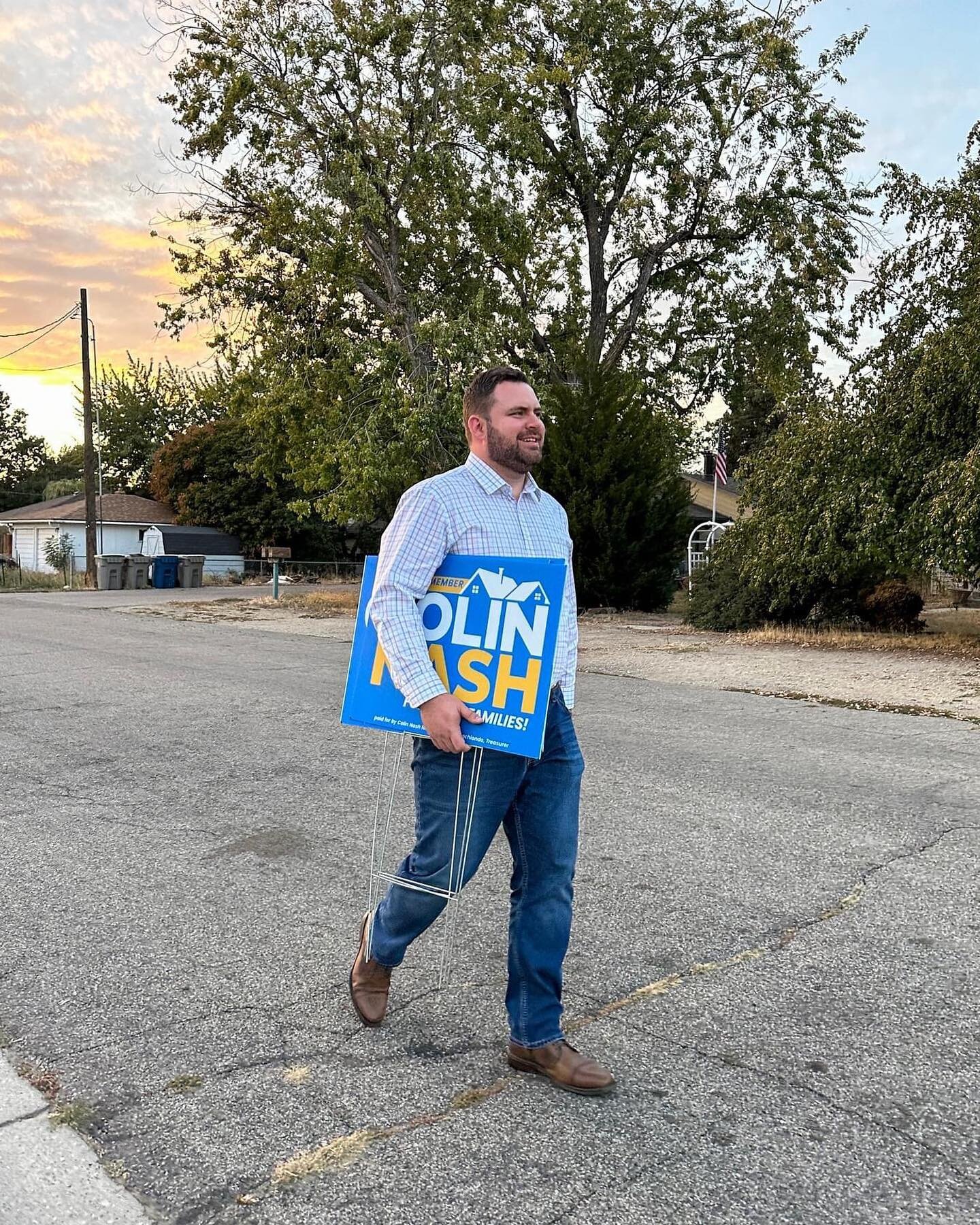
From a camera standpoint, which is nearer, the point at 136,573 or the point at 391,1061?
the point at 391,1061

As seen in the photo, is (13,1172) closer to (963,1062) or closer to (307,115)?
(963,1062)

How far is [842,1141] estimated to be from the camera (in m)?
2.73

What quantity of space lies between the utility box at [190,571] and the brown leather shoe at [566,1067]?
36.1 metres

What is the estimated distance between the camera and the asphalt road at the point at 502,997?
2.57 m

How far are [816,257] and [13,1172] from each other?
2802cm

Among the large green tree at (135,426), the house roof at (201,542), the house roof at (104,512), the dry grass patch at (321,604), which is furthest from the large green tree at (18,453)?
the dry grass patch at (321,604)

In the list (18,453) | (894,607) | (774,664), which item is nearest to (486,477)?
(774,664)

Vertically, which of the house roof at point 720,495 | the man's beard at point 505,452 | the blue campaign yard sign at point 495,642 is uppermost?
the house roof at point 720,495

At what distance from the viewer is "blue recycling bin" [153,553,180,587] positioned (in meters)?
36.8

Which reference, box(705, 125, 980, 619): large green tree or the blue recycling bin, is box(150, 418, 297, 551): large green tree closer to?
the blue recycling bin

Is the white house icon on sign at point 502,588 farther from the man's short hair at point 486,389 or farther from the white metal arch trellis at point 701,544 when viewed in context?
the white metal arch trellis at point 701,544

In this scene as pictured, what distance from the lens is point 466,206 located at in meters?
25.0

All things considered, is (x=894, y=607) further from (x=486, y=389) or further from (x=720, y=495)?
(x=720, y=495)

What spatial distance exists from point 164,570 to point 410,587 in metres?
35.6
